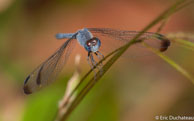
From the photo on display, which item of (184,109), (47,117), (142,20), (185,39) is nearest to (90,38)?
(47,117)

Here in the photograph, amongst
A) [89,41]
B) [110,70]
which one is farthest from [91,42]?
[110,70]

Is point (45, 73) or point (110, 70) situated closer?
point (45, 73)

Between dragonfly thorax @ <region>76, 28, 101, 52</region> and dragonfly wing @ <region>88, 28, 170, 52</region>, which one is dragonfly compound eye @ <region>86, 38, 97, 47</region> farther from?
dragonfly wing @ <region>88, 28, 170, 52</region>

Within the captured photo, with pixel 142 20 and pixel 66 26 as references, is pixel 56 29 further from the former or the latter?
pixel 142 20

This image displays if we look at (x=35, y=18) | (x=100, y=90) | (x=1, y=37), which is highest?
(x=35, y=18)

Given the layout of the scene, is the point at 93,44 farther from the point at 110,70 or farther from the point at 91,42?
the point at 110,70

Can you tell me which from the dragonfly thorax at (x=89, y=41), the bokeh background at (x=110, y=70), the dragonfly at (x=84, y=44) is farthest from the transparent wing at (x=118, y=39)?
the bokeh background at (x=110, y=70)
